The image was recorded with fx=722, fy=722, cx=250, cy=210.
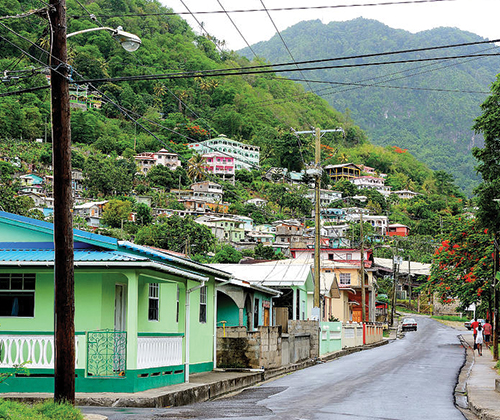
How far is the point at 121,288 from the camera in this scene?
56.0 ft

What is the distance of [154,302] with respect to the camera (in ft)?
59.0

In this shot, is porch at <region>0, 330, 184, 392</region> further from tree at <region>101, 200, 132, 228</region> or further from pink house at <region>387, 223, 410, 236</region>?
A: pink house at <region>387, 223, 410, 236</region>

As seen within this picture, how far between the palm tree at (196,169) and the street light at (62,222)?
159270 mm

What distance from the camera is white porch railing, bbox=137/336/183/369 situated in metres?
15.5

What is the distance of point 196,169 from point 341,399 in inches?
6221

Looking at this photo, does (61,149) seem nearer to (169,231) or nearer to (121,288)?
(121,288)

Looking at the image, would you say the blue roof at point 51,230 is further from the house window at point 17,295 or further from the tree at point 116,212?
the tree at point 116,212

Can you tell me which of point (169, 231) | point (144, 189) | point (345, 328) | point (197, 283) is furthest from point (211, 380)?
point (144, 189)

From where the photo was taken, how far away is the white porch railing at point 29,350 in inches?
604

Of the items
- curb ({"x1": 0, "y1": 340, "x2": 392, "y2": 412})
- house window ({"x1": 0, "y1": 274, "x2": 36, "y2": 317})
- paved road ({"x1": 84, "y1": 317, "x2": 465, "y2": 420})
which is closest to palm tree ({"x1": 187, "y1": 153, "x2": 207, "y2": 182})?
A: paved road ({"x1": 84, "y1": 317, "x2": 465, "y2": 420})

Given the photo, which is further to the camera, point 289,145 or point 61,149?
point 289,145

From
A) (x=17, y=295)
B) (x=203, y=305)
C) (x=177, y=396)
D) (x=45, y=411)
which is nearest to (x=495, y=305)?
(x=203, y=305)

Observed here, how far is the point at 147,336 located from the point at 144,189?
138837mm

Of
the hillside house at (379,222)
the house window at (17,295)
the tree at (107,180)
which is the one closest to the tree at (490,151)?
the house window at (17,295)
